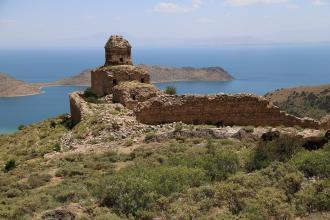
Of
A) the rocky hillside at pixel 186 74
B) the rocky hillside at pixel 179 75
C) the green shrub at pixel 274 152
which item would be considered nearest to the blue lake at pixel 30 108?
the rocky hillside at pixel 179 75

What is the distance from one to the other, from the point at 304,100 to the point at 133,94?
58.6 m

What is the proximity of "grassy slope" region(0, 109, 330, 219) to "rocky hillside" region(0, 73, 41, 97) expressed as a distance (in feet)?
368

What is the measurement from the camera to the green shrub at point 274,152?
972 centimetres

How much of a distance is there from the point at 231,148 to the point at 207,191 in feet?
14.1

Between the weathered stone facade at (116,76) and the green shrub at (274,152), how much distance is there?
1373cm

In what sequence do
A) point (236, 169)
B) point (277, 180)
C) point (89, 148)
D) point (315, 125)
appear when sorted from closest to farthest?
point (277, 180), point (236, 169), point (89, 148), point (315, 125)

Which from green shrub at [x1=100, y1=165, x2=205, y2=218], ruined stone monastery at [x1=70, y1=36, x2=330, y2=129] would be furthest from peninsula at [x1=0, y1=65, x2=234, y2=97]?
green shrub at [x1=100, y1=165, x2=205, y2=218]

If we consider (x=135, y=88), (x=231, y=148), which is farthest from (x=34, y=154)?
(x=231, y=148)

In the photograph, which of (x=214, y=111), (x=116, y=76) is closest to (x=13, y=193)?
(x=214, y=111)

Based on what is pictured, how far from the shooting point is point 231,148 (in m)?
12.0

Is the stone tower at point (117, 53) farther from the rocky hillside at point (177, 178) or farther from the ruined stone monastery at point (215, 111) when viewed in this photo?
the rocky hillside at point (177, 178)

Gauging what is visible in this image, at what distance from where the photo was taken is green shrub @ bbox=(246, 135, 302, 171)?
972 cm

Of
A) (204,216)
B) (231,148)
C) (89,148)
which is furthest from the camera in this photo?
(89,148)

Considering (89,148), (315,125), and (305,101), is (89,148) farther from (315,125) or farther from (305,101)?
(305,101)
